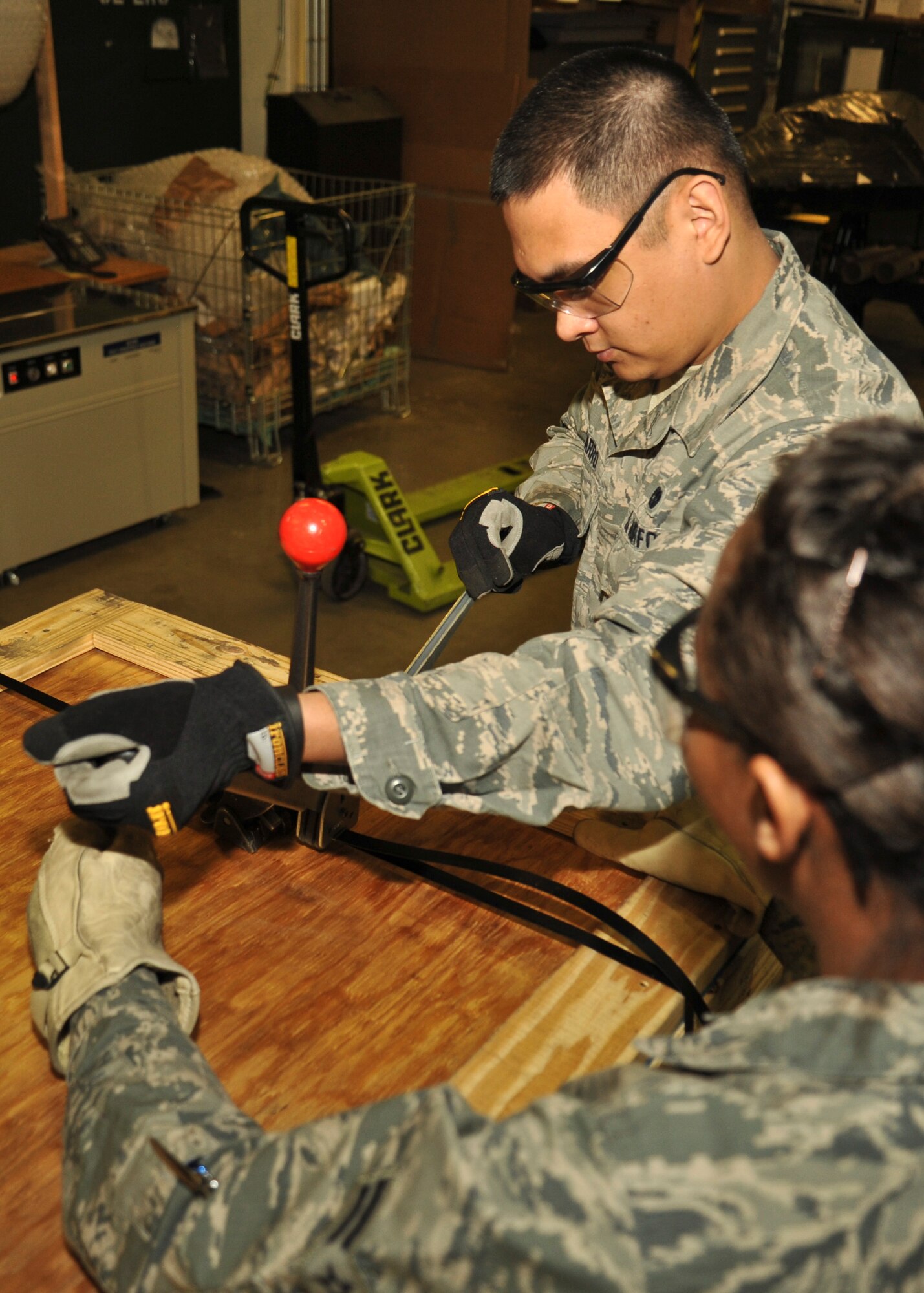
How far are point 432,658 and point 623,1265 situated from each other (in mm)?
815

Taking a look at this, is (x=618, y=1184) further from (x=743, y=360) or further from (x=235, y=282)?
(x=235, y=282)

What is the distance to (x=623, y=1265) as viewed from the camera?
0.51 meters

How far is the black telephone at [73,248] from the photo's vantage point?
11.3ft

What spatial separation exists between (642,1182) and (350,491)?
293 centimetres

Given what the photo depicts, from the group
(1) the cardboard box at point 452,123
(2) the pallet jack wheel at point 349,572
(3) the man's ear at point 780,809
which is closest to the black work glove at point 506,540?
(3) the man's ear at point 780,809

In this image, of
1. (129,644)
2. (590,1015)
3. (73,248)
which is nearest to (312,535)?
(590,1015)

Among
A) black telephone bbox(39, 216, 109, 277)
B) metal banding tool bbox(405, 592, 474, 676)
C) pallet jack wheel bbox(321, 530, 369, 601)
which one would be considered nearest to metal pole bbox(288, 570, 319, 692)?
metal banding tool bbox(405, 592, 474, 676)

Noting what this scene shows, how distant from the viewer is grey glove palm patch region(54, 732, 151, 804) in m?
0.85

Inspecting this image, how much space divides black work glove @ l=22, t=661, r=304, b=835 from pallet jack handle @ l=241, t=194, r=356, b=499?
2191 mm

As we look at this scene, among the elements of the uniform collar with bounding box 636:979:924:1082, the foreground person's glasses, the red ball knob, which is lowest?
the uniform collar with bounding box 636:979:924:1082

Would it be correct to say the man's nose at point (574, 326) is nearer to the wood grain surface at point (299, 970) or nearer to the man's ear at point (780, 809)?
the wood grain surface at point (299, 970)

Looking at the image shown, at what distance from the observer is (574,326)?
4.05ft

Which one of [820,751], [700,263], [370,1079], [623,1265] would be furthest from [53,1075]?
[700,263]

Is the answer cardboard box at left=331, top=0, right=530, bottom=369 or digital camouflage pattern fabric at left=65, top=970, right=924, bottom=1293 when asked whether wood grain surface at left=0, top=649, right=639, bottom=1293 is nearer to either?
digital camouflage pattern fabric at left=65, top=970, right=924, bottom=1293
